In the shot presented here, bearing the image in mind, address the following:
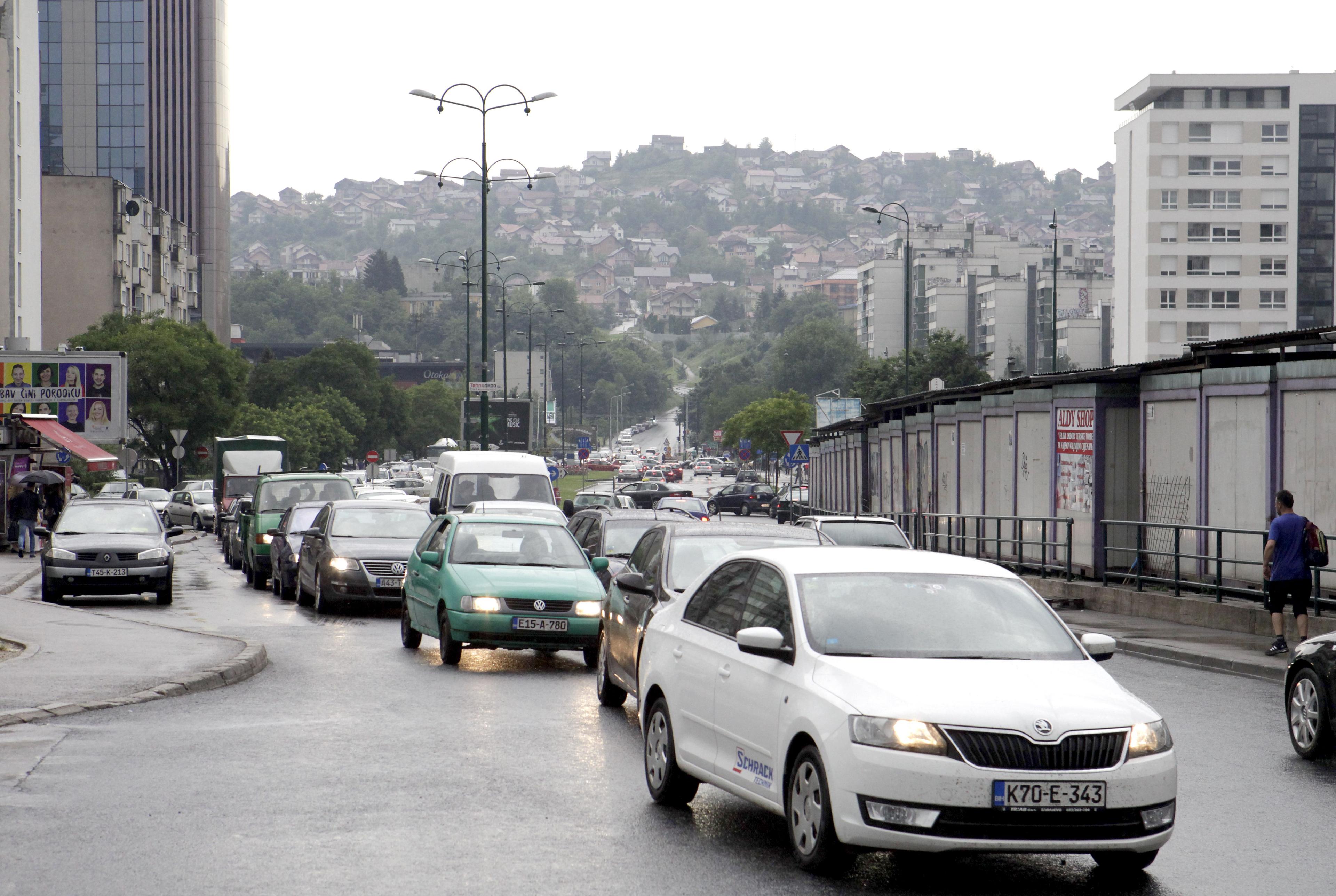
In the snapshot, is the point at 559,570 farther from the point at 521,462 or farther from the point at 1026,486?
the point at 1026,486

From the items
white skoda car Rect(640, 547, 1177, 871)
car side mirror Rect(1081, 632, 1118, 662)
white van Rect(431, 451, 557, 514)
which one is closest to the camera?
white skoda car Rect(640, 547, 1177, 871)

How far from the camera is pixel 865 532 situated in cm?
2281

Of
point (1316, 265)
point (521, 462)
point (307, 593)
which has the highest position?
point (1316, 265)

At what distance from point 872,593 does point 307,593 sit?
653 inches

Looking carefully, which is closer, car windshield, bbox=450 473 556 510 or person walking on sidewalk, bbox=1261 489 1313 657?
person walking on sidewalk, bbox=1261 489 1313 657

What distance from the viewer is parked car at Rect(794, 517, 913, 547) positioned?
887 inches

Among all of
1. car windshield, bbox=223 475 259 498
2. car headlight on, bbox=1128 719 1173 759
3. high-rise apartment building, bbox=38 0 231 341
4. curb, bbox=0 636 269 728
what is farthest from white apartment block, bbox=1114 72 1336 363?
car headlight on, bbox=1128 719 1173 759

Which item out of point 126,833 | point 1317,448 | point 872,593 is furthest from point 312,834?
point 1317,448

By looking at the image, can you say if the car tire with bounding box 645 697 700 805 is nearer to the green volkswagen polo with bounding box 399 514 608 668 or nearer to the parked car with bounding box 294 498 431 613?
the green volkswagen polo with bounding box 399 514 608 668

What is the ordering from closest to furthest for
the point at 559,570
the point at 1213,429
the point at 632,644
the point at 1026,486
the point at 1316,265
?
the point at 632,644
the point at 559,570
the point at 1213,429
the point at 1026,486
the point at 1316,265

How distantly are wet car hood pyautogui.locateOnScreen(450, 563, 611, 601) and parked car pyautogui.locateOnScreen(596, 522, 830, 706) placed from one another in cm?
251

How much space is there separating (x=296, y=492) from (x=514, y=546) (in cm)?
1424

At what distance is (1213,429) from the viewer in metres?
21.3

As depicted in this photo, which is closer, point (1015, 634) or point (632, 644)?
point (1015, 634)
